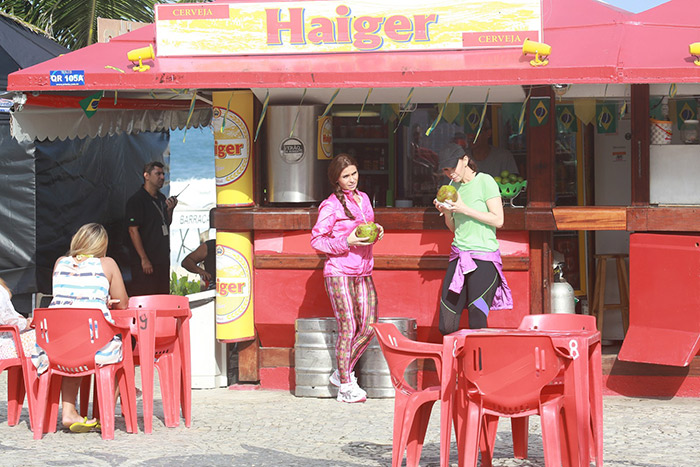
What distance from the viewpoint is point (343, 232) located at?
26.3 ft

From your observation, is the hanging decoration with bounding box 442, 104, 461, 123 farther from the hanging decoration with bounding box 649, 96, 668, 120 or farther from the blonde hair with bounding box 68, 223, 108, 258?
the blonde hair with bounding box 68, 223, 108, 258

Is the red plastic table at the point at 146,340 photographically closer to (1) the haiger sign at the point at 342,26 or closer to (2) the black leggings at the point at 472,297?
(2) the black leggings at the point at 472,297

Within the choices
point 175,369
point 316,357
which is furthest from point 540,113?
point 175,369

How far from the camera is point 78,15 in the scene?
52.1ft

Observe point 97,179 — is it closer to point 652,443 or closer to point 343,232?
point 343,232

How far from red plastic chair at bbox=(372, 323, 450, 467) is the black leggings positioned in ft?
7.54

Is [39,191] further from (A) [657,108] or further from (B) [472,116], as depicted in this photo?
(A) [657,108]

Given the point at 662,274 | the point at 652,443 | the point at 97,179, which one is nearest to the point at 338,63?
the point at 662,274

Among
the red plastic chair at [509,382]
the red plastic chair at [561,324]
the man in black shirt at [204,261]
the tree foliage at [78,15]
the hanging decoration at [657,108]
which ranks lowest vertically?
the red plastic chair at [509,382]

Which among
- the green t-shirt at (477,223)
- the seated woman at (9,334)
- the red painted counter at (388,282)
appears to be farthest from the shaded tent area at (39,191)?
the green t-shirt at (477,223)

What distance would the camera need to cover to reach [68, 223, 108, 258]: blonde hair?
22.4 ft

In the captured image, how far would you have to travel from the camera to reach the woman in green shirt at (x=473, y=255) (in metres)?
7.67

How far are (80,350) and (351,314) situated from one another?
227 cm

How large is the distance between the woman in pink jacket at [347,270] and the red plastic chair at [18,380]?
7.39 feet
